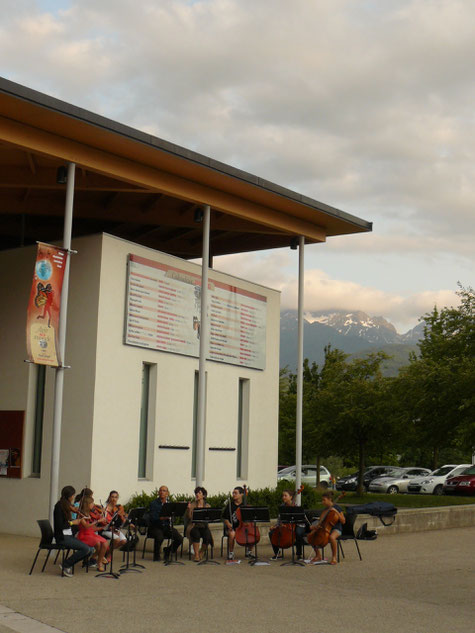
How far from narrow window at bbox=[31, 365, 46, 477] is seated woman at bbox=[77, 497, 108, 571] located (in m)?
4.86

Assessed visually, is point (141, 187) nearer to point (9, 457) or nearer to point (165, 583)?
point (9, 457)

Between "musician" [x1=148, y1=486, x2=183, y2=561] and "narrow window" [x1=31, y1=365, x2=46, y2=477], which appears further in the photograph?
"narrow window" [x1=31, y1=365, x2=46, y2=477]

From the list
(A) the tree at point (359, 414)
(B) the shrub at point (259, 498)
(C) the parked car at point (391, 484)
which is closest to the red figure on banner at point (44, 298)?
(B) the shrub at point (259, 498)

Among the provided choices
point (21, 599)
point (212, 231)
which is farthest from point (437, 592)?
point (212, 231)

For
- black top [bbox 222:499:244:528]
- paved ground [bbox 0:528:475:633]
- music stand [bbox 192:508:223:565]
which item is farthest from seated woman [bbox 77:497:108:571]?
black top [bbox 222:499:244:528]

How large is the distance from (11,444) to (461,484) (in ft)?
85.0

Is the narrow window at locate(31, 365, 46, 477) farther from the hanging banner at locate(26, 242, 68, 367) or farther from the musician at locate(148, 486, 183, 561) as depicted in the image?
the musician at locate(148, 486, 183, 561)

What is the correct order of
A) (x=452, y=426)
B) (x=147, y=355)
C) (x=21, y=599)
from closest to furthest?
1. (x=21, y=599)
2. (x=147, y=355)
3. (x=452, y=426)

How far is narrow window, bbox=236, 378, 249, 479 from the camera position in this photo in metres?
21.7

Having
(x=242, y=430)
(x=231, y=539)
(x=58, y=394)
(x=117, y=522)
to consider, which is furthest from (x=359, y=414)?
(x=117, y=522)

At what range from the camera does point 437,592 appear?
469 inches

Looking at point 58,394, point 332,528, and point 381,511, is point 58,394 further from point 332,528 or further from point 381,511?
point 381,511

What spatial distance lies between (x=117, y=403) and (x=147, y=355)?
146 centimetres

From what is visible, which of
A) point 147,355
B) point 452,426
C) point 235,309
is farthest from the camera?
point 452,426
